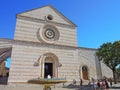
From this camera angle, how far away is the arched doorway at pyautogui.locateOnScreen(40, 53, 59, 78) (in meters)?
18.3

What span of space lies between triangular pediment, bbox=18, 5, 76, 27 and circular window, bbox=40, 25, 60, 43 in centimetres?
123

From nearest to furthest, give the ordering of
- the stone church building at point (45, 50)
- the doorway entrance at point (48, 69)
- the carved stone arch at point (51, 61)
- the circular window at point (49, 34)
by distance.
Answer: the stone church building at point (45, 50) → the carved stone arch at point (51, 61) → the doorway entrance at point (48, 69) → the circular window at point (49, 34)

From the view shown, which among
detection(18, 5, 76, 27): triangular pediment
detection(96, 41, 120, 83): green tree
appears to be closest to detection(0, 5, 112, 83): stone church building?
detection(18, 5, 76, 27): triangular pediment

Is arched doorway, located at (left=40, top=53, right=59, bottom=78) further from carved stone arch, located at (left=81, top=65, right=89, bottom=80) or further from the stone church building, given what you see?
carved stone arch, located at (left=81, top=65, right=89, bottom=80)

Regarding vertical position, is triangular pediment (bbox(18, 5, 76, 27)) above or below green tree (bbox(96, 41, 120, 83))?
above

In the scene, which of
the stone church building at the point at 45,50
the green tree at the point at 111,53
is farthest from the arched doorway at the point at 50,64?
the green tree at the point at 111,53

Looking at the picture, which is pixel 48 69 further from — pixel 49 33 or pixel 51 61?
pixel 49 33

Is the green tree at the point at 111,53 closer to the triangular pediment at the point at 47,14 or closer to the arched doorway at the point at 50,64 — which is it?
the triangular pediment at the point at 47,14

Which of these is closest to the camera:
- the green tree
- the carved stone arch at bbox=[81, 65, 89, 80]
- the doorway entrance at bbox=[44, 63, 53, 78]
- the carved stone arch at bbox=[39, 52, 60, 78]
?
the carved stone arch at bbox=[39, 52, 60, 78]

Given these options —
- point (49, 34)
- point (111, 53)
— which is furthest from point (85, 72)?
point (49, 34)

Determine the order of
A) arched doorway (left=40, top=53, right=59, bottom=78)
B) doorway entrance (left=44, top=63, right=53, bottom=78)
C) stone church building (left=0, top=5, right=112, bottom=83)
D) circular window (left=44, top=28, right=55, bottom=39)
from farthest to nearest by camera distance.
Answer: circular window (left=44, top=28, right=55, bottom=39) < doorway entrance (left=44, top=63, right=53, bottom=78) < arched doorway (left=40, top=53, right=59, bottom=78) < stone church building (left=0, top=5, right=112, bottom=83)

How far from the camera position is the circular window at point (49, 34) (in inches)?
756

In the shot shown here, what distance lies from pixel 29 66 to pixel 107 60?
10.7 metres

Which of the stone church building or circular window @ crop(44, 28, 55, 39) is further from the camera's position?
circular window @ crop(44, 28, 55, 39)
